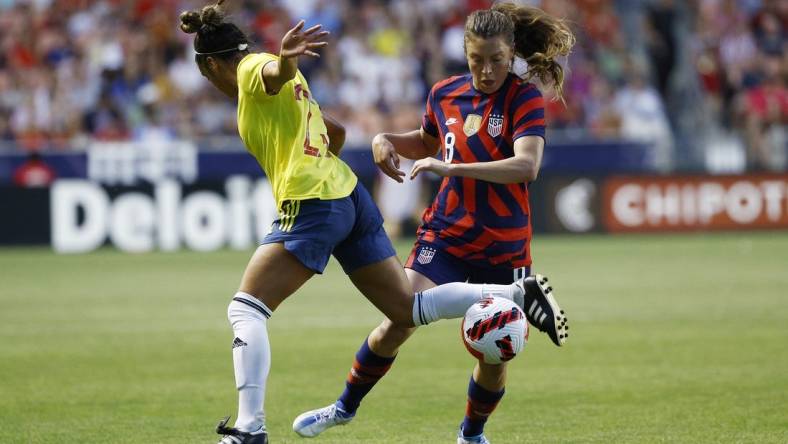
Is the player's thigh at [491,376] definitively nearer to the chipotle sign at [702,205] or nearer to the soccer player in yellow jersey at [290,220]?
the soccer player in yellow jersey at [290,220]

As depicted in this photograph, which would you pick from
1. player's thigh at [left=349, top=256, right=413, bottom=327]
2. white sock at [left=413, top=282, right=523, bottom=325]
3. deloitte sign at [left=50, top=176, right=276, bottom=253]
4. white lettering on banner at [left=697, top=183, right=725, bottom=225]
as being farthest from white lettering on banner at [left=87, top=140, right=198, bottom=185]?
white sock at [left=413, top=282, right=523, bottom=325]


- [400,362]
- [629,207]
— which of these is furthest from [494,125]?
[629,207]

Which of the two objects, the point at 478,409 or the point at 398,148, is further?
the point at 398,148

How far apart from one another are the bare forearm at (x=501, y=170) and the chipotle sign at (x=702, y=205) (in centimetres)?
1536

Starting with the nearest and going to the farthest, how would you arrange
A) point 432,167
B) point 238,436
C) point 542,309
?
point 238,436
point 432,167
point 542,309

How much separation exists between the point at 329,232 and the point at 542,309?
1037 millimetres

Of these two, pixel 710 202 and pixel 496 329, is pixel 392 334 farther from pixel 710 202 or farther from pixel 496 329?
pixel 710 202

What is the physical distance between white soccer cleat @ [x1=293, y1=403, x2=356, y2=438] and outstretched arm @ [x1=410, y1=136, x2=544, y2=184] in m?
1.39

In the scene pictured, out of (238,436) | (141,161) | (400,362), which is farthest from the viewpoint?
(141,161)

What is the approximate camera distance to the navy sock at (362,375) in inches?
255

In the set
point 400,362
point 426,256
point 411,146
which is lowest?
point 400,362

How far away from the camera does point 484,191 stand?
6.36m

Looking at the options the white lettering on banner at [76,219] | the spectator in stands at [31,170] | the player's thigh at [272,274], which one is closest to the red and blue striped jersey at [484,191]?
the player's thigh at [272,274]

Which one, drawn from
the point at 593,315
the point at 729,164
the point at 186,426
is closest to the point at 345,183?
the point at 186,426
